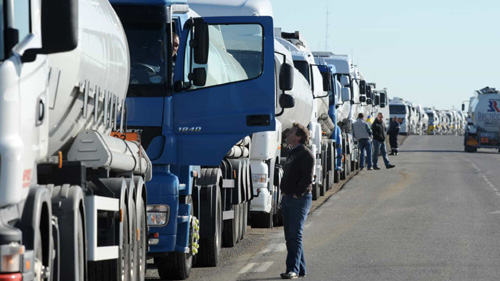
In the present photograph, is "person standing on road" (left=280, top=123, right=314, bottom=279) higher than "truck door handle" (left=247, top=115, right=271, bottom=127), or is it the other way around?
"truck door handle" (left=247, top=115, right=271, bottom=127)

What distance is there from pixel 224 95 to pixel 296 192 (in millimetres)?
1360

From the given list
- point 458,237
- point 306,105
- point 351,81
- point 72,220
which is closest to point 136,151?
point 72,220

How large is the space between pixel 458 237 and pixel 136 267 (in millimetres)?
8305

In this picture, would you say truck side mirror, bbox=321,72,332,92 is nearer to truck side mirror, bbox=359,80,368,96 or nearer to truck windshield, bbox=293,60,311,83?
truck windshield, bbox=293,60,311,83

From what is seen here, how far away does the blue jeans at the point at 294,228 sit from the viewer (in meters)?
13.5

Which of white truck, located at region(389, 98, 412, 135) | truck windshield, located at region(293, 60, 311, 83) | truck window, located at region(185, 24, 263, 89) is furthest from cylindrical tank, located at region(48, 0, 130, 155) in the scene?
white truck, located at region(389, 98, 412, 135)

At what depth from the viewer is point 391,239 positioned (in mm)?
18172

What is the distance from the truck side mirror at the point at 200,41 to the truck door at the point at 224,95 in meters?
0.49

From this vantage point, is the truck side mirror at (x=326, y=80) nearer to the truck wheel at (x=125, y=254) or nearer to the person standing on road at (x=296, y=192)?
the person standing on road at (x=296, y=192)

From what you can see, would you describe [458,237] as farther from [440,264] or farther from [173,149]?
[173,149]

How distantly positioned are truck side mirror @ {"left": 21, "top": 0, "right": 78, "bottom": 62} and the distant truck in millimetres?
54610

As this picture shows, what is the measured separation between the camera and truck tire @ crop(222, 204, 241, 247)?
16.8 m

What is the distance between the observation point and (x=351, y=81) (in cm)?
4244

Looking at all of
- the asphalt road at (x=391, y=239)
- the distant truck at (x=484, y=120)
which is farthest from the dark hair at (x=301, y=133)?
the distant truck at (x=484, y=120)
